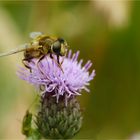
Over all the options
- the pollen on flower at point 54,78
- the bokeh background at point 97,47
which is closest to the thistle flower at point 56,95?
the pollen on flower at point 54,78

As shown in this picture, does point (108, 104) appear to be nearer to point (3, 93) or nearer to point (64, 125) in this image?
point (3, 93)

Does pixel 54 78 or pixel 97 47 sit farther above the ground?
pixel 97 47

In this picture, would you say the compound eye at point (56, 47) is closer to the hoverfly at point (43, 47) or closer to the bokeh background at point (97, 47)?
the hoverfly at point (43, 47)

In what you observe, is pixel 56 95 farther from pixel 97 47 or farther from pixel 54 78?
pixel 97 47

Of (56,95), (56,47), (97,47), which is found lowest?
(56,95)

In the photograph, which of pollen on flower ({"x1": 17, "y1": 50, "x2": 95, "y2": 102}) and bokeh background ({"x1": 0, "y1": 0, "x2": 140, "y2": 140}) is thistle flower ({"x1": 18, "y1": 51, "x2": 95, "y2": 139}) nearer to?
pollen on flower ({"x1": 17, "y1": 50, "x2": 95, "y2": 102})

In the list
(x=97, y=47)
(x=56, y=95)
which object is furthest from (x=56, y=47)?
(x=97, y=47)

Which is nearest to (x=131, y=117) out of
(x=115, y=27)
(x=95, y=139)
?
(x=95, y=139)

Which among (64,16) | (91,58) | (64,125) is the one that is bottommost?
(64,125)
